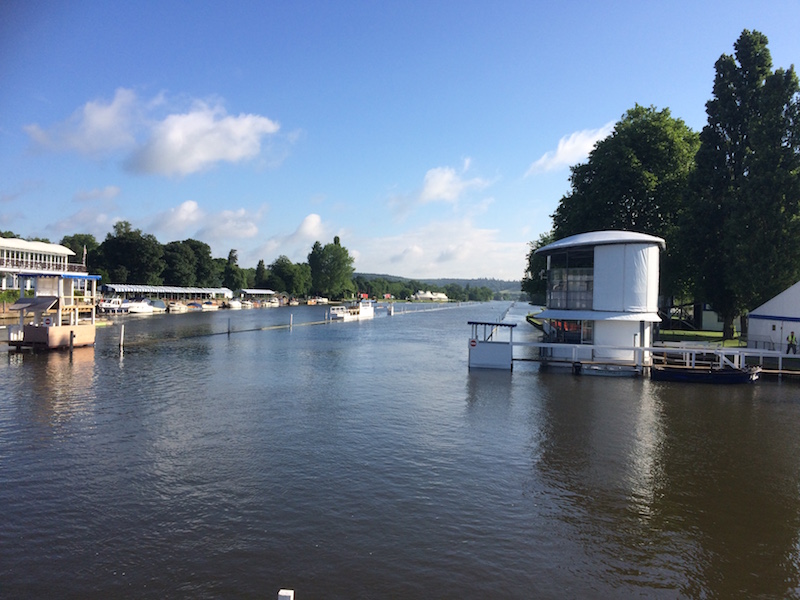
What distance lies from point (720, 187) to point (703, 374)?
18.1m

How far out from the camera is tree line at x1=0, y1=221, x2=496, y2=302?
4023 inches

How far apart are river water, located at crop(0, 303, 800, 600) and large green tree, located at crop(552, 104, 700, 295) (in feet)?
78.3

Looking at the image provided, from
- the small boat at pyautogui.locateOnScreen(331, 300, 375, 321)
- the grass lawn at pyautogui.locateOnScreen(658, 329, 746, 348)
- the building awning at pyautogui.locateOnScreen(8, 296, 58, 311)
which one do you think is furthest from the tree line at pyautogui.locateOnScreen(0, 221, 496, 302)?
the grass lawn at pyautogui.locateOnScreen(658, 329, 746, 348)

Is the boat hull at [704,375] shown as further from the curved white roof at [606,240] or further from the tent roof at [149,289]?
the tent roof at [149,289]

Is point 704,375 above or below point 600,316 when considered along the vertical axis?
below

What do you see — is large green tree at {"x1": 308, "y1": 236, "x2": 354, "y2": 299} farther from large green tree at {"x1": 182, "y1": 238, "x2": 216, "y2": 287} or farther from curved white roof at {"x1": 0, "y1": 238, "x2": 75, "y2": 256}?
curved white roof at {"x1": 0, "y1": 238, "x2": 75, "y2": 256}

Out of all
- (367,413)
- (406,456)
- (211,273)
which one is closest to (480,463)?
(406,456)

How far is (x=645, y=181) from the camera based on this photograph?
43281 mm

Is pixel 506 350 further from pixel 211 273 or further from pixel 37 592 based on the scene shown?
pixel 211 273

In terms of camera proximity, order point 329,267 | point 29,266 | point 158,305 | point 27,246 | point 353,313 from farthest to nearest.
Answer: point 329,267 < point 353,313 < point 158,305 < point 27,246 < point 29,266

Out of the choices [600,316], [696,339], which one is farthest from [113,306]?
[696,339]

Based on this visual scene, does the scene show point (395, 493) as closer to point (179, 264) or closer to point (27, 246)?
point (27, 246)

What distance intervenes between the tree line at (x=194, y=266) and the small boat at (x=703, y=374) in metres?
84.8

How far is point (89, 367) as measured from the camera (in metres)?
30.3
